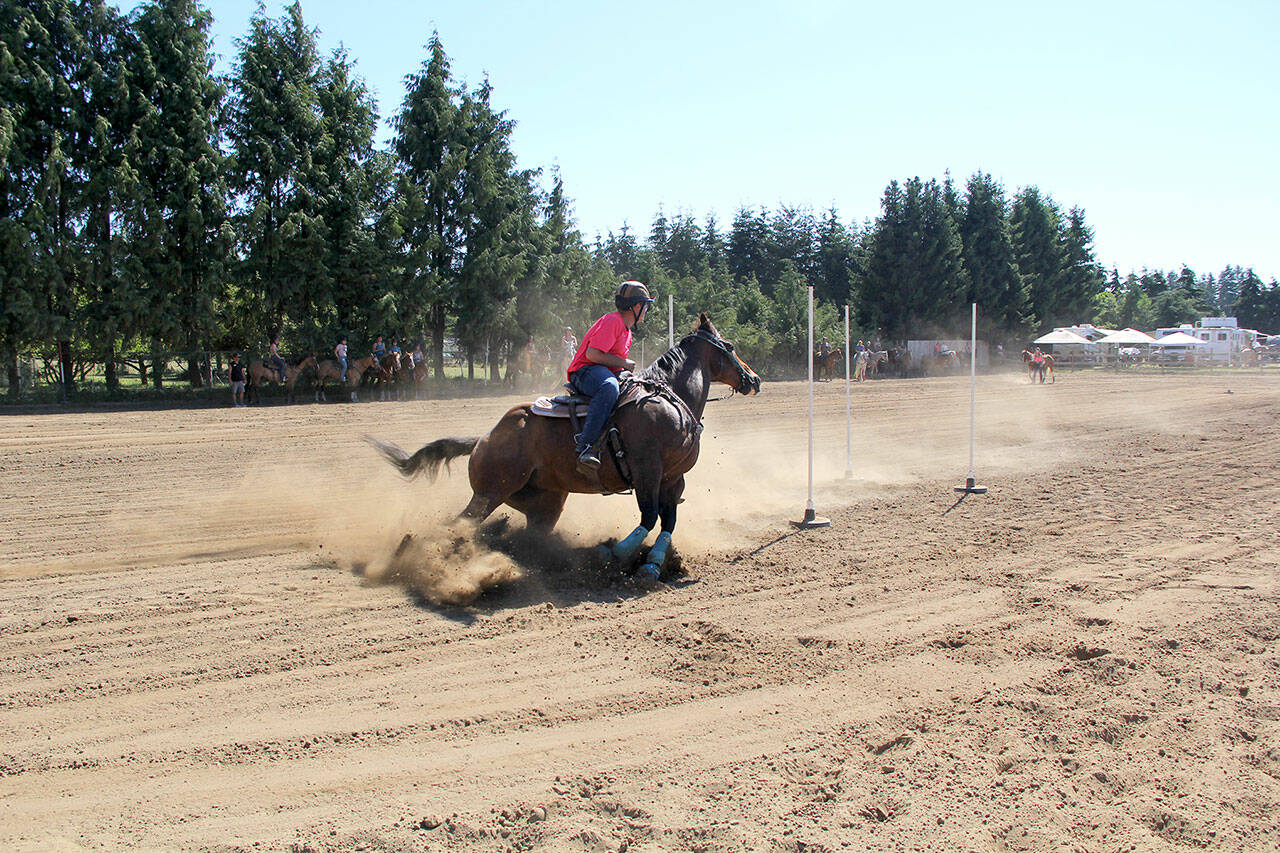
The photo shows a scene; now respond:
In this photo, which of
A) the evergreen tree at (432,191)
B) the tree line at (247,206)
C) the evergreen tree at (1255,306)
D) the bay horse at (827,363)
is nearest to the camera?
the tree line at (247,206)

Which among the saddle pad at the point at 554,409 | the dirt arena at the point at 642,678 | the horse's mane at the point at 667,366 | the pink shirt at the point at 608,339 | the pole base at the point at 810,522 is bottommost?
the dirt arena at the point at 642,678

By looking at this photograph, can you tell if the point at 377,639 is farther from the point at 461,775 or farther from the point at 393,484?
the point at 393,484

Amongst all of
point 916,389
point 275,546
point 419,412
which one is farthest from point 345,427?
point 916,389

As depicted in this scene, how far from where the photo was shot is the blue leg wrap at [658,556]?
24.0ft

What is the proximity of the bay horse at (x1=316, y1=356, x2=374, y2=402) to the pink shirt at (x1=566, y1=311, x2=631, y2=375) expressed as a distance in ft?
69.2

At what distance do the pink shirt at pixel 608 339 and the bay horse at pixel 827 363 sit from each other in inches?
1349

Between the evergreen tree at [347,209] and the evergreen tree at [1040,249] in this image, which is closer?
the evergreen tree at [347,209]

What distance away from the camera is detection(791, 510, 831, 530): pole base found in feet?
31.7

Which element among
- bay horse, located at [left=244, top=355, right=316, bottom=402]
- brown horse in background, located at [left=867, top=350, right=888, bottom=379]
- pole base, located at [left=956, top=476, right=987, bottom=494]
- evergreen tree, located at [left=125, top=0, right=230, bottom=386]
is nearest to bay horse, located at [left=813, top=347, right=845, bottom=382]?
brown horse in background, located at [left=867, top=350, right=888, bottom=379]

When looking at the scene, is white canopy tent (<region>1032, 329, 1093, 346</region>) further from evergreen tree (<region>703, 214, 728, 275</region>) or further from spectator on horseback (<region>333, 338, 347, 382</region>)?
spectator on horseback (<region>333, 338, 347, 382</region>)

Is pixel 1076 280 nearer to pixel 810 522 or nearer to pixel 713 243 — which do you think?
pixel 713 243

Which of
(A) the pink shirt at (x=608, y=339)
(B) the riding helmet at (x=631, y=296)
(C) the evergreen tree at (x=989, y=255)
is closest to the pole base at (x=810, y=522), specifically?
(A) the pink shirt at (x=608, y=339)

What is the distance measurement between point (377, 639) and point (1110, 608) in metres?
5.60

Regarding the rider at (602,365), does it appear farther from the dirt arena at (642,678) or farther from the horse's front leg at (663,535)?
the dirt arena at (642,678)
